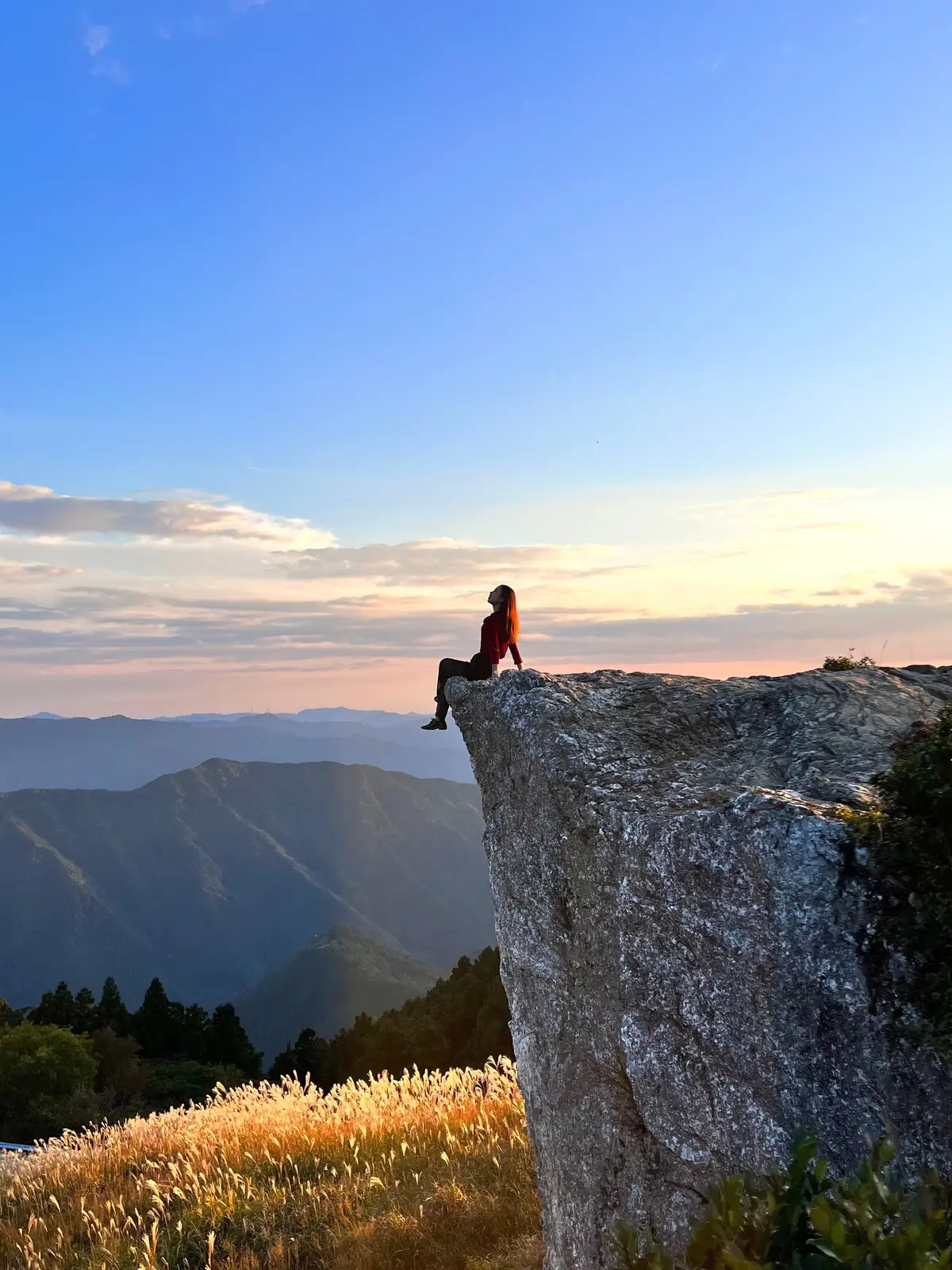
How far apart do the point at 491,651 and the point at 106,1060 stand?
48.5 meters

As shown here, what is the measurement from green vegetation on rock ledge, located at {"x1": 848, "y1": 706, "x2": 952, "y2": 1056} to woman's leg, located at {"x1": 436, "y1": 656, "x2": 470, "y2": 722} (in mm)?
4714

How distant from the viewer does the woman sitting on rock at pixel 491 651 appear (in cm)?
935

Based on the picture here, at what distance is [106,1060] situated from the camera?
4841 cm

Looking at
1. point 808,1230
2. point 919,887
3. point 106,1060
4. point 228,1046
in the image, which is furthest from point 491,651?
point 228,1046

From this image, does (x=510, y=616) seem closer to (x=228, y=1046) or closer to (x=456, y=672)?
(x=456, y=672)

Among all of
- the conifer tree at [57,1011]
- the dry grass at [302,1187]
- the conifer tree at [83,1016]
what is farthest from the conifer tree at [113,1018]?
the dry grass at [302,1187]

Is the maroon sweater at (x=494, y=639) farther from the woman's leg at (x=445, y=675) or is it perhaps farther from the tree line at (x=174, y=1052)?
the tree line at (x=174, y=1052)

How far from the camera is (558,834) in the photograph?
22.7 ft

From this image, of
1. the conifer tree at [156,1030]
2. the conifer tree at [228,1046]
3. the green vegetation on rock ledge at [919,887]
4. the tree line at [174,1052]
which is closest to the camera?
the green vegetation on rock ledge at [919,887]

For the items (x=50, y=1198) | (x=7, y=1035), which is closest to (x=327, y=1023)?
(x=7, y=1035)

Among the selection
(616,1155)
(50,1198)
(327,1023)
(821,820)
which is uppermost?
(821,820)

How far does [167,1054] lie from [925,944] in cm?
5992

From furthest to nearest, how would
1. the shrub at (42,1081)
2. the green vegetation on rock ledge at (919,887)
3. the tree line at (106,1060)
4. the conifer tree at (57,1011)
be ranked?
Answer: the conifer tree at (57,1011)
the tree line at (106,1060)
the shrub at (42,1081)
the green vegetation on rock ledge at (919,887)

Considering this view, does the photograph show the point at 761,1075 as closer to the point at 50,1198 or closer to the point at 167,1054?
the point at 50,1198
